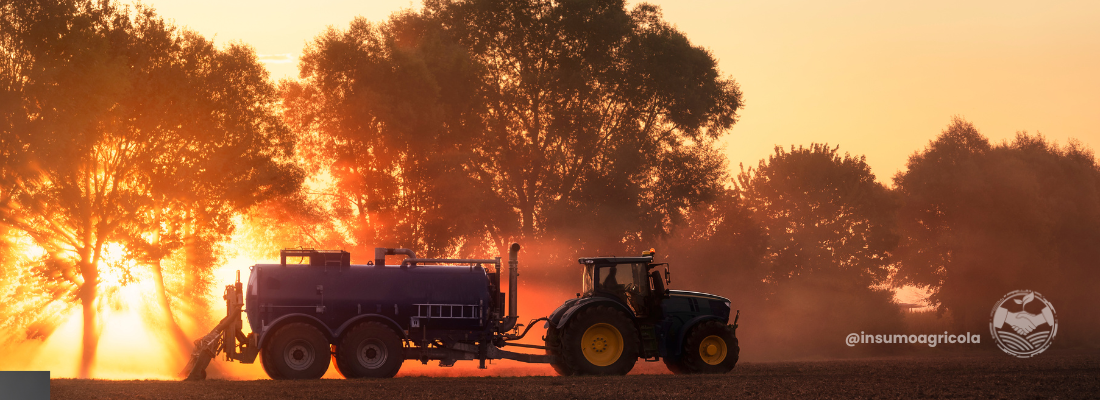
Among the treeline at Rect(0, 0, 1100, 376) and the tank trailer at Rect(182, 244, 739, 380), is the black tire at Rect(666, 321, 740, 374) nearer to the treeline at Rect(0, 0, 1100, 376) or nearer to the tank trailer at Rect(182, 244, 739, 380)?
the tank trailer at Rect(182, 244, 739, 380)

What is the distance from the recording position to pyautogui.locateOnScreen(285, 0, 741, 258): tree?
3500 cm

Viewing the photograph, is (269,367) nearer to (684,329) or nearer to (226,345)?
(226,345)

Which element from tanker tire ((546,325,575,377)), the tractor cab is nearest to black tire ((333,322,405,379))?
tanker tire ((546,325,575,377))

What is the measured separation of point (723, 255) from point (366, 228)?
1010 inches

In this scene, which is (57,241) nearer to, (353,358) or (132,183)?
(132,183)

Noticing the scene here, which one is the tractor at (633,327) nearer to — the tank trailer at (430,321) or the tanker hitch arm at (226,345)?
the tank trailer at (430,321)

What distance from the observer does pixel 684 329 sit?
20.9m

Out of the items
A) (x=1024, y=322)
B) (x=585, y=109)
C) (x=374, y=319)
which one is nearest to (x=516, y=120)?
(x=585, y=109)

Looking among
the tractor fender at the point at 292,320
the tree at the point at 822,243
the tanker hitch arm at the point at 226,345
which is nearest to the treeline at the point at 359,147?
the tree at the point at 822,243

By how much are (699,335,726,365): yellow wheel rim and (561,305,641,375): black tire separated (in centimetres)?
164

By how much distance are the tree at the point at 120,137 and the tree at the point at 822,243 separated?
3371cm

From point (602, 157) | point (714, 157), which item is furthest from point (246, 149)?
point (714, 157)

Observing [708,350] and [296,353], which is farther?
[708,350]

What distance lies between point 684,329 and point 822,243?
131 ft
